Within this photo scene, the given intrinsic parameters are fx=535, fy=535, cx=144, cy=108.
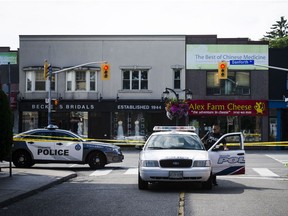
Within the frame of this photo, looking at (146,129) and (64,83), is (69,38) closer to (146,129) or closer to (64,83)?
(64,83)

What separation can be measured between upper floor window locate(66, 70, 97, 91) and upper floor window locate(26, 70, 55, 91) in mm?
1353

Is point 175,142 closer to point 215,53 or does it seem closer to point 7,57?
point 215,53

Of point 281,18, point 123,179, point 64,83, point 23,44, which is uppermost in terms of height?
point 281,18

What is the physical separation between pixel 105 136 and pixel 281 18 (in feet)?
180

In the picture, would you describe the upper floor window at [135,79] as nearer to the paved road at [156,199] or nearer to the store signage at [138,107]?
the store signage at [138,107]

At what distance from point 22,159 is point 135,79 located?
70.8 ft

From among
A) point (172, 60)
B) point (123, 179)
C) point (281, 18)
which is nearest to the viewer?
point (123, 179)

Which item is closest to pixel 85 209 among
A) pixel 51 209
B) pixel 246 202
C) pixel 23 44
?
pixel 51 209

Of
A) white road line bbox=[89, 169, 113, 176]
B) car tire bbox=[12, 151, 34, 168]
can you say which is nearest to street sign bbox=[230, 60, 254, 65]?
white road line bbox=[89, 169, 113, 176]

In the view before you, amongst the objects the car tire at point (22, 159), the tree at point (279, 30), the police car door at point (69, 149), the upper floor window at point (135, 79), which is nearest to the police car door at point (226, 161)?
the police car door at point (69, 149)

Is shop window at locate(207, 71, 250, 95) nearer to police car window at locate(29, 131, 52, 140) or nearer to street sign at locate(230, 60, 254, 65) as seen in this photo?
street sign at locate(230, 60, 254, 65)

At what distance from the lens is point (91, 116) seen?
42.0 metres

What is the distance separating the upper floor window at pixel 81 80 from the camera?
41.8 meters

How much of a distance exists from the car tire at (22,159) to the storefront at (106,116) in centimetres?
2020
